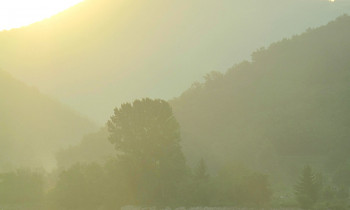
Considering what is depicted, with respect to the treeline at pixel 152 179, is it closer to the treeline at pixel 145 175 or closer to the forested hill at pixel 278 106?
the treeline at pixel 145 175

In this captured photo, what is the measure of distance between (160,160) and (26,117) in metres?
103

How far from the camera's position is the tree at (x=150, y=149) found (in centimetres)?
4653

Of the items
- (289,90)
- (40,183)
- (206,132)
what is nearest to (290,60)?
(289,90)

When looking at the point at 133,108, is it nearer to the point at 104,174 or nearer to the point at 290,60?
the point at 104,174

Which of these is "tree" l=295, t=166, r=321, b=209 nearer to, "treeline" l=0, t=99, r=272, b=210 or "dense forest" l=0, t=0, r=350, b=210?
"dense forest" l=0, t=0, r=350, b=210

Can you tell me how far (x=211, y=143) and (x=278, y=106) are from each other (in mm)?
15947

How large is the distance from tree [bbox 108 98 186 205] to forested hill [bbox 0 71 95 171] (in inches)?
3046

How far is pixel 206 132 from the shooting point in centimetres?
9588

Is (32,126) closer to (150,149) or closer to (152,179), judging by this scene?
(150,149)

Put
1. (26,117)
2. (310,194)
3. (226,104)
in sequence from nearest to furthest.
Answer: (310,194) → (226,104) → (26,117)

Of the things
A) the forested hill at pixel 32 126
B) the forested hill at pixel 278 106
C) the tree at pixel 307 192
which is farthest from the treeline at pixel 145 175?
the forested hill at pixel 32 126

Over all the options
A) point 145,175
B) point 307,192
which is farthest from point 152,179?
point 307,192

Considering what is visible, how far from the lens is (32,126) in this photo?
141625 mm

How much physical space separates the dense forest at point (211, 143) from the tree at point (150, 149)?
0.31 feet
